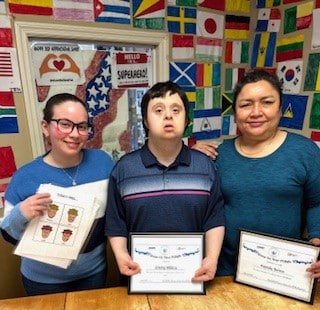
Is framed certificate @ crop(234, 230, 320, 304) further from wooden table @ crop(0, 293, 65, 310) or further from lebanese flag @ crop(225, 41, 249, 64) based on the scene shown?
lebanese flag @ crop(225, 41, 249, 64)

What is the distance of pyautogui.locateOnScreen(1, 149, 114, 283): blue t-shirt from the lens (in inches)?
43.9

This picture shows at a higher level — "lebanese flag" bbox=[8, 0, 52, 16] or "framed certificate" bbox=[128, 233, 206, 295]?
"lebanese flag" bbox=[8, 0, 52, 16]

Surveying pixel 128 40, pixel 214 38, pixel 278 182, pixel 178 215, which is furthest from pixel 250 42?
pixel 178 215

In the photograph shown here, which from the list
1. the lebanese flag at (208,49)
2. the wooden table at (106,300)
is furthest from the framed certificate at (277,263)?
the lebanese flag at (208,49)

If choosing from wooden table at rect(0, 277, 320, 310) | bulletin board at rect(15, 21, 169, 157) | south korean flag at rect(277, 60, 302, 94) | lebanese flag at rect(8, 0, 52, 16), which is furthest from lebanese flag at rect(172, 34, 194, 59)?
wooden table at rect(0, 277, 320, 310)

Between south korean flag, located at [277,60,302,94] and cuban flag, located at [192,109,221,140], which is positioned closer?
south korean flag, located at [277,60,302,94]

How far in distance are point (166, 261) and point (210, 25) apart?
6.22ft

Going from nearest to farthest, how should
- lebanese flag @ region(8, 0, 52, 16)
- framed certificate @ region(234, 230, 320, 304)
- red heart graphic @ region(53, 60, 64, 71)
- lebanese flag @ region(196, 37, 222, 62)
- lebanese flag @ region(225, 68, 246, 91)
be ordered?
framed certificate @ region(234, 230, 320, 304) → lebanese flag @ region(8, 0, 52, 16) → red heart graphic @ region(53, 60, 64, 71) → lebanese flag @ region(196, 37, 222, 62) → lebanese flag @ region(225, 68, 246, 91)

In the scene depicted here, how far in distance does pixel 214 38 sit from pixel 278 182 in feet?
5.36

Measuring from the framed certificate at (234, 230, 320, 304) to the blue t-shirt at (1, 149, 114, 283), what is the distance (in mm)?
553

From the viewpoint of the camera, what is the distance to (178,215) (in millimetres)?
1090

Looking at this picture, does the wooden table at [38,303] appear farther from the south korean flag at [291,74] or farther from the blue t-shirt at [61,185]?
the south korean flag at [291,74]

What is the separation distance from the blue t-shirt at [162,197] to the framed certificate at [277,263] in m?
0.14

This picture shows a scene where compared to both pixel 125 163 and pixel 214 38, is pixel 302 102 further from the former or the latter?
pixel 125 163
